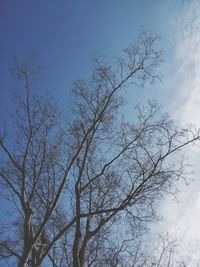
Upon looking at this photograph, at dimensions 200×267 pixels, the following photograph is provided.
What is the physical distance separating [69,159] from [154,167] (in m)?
3.26

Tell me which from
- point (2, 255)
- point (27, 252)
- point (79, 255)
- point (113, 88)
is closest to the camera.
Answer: point (27, 252)

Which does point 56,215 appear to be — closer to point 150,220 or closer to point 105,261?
point 105,261

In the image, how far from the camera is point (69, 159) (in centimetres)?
1238

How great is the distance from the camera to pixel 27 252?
9.25m

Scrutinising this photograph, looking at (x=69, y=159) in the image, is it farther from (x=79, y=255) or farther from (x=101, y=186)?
(x=79, y=255)

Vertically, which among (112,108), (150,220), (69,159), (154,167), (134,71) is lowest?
(150,220)

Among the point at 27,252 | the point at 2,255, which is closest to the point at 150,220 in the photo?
the point at 27,252

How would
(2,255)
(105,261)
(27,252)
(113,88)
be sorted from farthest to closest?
(105,261)
(113,88)
(2,255)
(27,252)

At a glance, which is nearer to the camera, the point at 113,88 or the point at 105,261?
the point at 113,88

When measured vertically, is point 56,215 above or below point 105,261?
above

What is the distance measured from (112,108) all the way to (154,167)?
113 inches

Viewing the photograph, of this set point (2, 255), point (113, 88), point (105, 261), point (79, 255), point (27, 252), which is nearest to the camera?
point (27, 252)

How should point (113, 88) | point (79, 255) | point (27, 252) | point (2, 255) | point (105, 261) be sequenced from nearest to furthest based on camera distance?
point (27, 252), point (79, 255), point (2, 255), point (113, 88), point (105, 261)

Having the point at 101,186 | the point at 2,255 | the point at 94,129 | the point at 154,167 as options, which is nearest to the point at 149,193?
the point at 154,167
